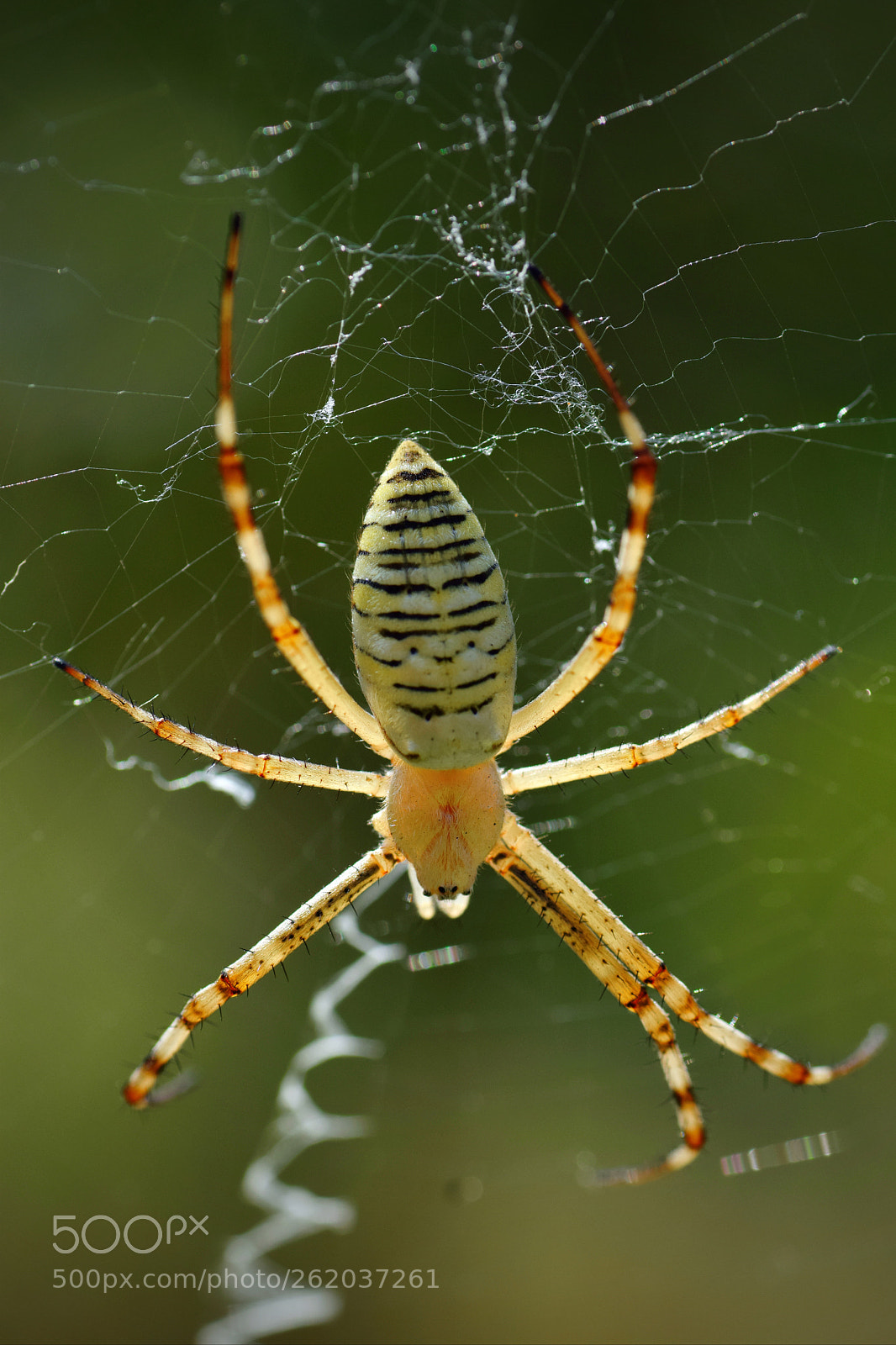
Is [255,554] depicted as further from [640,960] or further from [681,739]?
[640,960]

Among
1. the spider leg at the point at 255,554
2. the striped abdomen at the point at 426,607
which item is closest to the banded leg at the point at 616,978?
the spider leg at the point at 255,554

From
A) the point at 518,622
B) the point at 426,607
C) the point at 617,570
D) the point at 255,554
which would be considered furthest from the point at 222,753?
the point at 518,622

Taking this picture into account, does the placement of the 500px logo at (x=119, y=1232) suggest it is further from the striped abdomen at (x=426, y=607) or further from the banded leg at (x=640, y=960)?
the striped abdomen at (x=426, y=607)

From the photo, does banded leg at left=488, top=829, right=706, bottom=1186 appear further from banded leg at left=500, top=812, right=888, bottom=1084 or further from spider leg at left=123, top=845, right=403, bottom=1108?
spider leg at left=123, top=845, right=403, bottom=1108

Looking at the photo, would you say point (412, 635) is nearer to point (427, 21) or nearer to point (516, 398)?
point (516, 398)

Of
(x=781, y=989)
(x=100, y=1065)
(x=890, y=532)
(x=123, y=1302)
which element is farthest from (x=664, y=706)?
(x=123, y=1302)

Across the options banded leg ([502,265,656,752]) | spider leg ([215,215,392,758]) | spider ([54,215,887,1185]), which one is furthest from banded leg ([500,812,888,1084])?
spider leg ([215,215,392,758])
